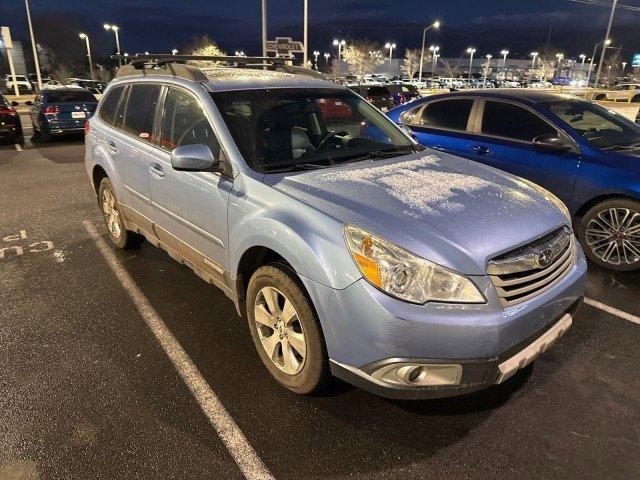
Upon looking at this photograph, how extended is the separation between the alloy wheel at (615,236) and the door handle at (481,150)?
1.35 meters

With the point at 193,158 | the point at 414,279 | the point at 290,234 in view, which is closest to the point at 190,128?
the point at 193,158

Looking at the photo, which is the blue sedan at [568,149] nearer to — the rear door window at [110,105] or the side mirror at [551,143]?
the side mirror at [551,143]

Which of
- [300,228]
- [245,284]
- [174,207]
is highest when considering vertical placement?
[300,228]

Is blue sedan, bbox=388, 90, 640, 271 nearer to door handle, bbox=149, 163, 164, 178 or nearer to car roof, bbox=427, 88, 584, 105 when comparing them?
car roof, bbox=427, 88, 584, 105

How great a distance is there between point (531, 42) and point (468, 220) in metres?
224

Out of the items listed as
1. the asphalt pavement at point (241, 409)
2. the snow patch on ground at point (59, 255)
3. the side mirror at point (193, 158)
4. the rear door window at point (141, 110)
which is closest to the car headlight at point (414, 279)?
the asphalt pavement at point (241, 409)

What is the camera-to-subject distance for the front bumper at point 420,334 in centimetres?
224

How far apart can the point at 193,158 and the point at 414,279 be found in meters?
1.55

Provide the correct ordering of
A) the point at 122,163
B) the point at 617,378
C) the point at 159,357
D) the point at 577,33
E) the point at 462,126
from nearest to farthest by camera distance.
A: the point at 617,378 < the point at 159,357 < the point at 122,163 < the point at 462,126 < the point at 577,33

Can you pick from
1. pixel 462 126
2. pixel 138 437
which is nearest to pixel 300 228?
pixel 138 437

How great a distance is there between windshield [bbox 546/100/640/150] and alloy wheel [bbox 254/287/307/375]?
378 cm

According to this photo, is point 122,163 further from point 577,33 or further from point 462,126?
point 577,33

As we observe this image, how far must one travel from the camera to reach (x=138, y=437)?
2576 millimetres

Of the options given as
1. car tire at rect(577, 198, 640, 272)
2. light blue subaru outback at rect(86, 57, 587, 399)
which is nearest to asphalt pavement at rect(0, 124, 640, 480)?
light blue subaru outback at rect(86, 57, 587, 399)
